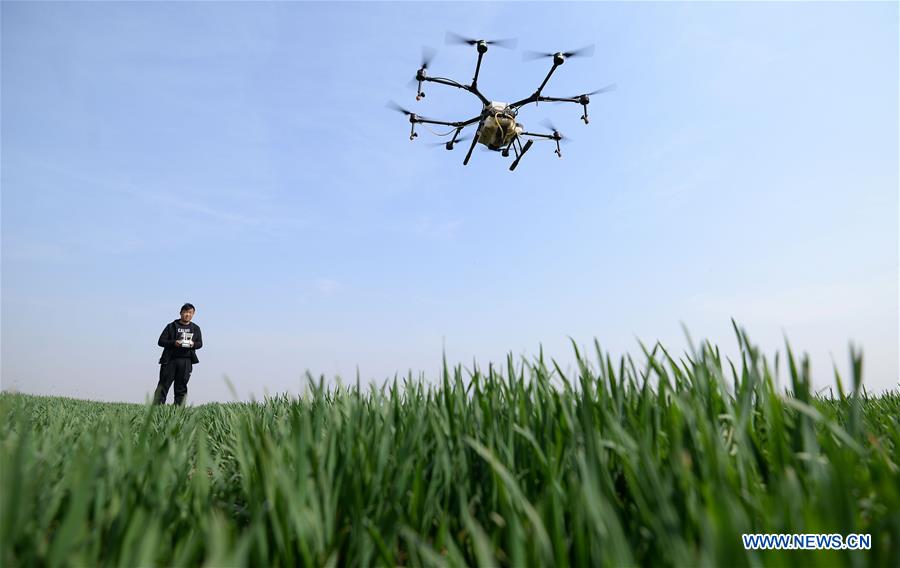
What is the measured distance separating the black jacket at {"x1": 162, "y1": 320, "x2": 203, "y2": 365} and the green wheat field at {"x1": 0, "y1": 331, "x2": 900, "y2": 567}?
330 inches

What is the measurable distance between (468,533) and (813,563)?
0.64m

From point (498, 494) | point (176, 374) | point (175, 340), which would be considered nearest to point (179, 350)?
point (175, 340)

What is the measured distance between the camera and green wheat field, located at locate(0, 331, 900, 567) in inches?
32.3

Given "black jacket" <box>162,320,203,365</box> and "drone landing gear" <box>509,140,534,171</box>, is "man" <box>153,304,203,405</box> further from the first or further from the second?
"drone landing gear" <box>509,140,534,171</box>

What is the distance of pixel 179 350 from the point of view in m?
9.46

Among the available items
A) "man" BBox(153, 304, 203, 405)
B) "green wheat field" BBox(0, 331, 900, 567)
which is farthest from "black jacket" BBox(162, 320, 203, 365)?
"green wheat field" BBox(0, 331, 900, 567)

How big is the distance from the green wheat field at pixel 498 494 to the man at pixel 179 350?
8343 mm

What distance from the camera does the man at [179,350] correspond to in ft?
30.5

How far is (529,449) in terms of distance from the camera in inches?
55.3

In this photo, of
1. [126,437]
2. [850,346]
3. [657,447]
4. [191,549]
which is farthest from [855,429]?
[126,437]

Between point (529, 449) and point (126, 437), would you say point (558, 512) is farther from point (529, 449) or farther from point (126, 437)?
point (126, 437)

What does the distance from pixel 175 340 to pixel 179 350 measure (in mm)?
282

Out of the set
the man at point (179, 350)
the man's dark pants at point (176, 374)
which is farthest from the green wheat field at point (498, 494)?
the man's dark pants at point (176, 374)

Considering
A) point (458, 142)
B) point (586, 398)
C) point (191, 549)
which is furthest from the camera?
point (458, 142)
